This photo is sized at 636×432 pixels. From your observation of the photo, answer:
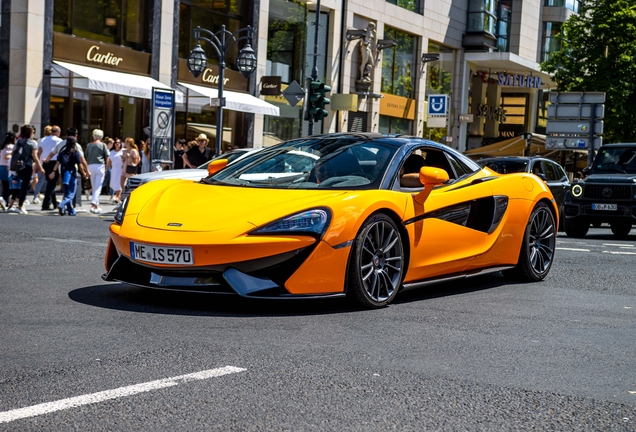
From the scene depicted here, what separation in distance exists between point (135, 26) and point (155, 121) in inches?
326

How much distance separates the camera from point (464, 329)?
6125 millimetres

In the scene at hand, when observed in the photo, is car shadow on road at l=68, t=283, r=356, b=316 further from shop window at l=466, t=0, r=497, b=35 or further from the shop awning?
shop window at l=466, t=0, r=497, b=35

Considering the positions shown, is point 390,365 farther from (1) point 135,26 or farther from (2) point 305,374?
(1) point 135,26

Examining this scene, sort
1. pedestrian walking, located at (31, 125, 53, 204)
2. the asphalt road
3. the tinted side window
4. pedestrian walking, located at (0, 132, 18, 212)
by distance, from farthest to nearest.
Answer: pedestrian walking, located at (31, 125, 53, 204) → the tinted side window → pedestrian walking, located at (0, 132, 18, 212) → the asphalt road

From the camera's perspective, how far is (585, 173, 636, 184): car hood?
58.5 ft

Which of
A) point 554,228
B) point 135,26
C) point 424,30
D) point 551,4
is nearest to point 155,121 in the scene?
point 135,26

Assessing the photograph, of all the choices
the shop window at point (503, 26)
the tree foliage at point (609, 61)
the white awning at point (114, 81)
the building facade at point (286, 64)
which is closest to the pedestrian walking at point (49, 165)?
the building facade at point (286, 64)

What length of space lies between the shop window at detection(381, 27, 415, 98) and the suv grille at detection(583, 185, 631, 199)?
925 inches

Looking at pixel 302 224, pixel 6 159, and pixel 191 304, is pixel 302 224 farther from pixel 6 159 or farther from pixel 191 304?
pixel 6 159

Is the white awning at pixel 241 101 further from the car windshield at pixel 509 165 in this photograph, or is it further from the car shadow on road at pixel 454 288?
the car shadow on road at pixel 454 288

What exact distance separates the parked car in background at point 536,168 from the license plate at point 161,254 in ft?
41.4

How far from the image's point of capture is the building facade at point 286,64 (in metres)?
24.8

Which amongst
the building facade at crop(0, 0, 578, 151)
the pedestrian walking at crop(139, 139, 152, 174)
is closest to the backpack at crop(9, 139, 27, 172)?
the building facade at crop(0, 0, 578, 151)

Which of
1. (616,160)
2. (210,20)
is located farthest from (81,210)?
(210,20)
